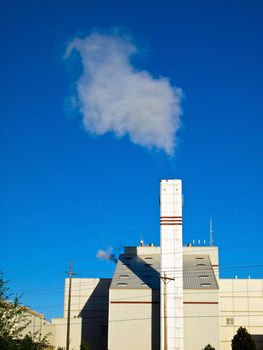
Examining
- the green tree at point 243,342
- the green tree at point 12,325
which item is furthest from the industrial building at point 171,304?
the green tree at point 12,325

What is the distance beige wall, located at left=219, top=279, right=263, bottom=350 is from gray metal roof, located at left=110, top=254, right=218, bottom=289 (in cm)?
499

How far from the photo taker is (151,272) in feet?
243

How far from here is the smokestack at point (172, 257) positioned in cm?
6456

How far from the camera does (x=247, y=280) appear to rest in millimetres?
78812

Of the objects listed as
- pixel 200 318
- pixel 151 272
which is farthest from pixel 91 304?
pixel 200 318

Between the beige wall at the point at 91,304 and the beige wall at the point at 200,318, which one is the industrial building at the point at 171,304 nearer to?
the beige wall at the point at 200,318

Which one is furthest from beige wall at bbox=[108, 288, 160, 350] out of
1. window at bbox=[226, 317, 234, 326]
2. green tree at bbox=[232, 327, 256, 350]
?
window at bbox=[226, 317, 234, 326]

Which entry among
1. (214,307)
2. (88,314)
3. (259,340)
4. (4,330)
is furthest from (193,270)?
(4,330)

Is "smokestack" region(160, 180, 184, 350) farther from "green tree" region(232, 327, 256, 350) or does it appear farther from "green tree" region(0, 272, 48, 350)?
"green tree" region(0, 272, 48, 350)

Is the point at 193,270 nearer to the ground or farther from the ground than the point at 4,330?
farther from the ground

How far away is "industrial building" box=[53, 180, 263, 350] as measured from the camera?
65.0 metres

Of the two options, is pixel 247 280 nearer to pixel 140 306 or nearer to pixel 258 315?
pixel 258 315

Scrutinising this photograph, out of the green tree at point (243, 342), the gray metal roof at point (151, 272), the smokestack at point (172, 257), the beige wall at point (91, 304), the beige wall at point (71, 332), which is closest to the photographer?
the green tree at point (243, 342)

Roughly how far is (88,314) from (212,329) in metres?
22.7
